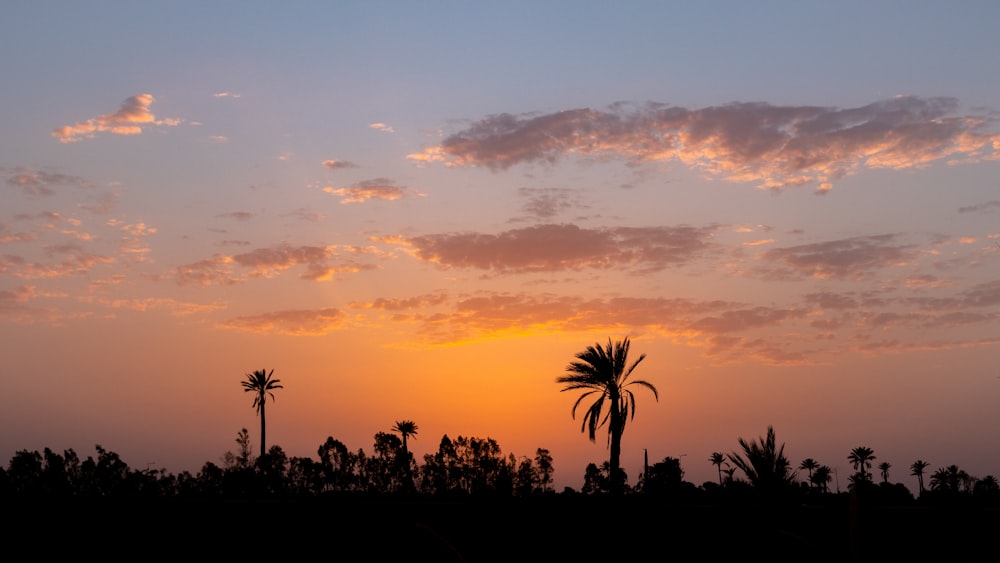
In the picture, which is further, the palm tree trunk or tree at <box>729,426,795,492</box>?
the palm tree trunk

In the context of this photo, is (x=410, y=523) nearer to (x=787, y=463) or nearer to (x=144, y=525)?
(x=144, y=525)

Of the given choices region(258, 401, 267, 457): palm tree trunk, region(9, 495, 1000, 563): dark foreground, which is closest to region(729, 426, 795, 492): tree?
region(9, 495, 1000, 563): dark foreground

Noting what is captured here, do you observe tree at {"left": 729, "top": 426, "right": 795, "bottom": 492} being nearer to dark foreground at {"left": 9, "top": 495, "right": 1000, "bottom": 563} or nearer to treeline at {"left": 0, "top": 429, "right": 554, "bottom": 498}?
dark foreground at {"left": 9, "top": 495, "right": 1000, "bottom": 563}

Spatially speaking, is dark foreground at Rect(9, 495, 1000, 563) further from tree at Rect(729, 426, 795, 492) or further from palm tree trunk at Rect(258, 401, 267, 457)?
palm tree trunk at Rect(258, 401, 267, 457)

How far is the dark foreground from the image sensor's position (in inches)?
754

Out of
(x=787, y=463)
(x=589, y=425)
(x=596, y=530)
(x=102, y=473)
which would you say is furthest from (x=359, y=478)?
(x=596, y=530)

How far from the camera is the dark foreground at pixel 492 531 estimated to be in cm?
1914

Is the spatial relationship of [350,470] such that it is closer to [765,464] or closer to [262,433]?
[262,433]

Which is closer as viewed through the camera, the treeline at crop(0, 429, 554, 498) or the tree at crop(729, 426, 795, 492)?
the tree at crop(729, 426, 795, 492)

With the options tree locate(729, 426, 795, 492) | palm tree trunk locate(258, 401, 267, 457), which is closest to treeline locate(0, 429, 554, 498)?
palm tree trunk locate(258, 401, 267, 457)

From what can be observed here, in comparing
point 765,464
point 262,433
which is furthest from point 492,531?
point 262,433

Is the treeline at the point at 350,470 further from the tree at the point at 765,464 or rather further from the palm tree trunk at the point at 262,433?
the tree at the point at 765,464

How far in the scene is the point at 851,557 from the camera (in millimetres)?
18297

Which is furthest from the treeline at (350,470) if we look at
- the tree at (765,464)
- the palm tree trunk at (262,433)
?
the tree at (765,464)
